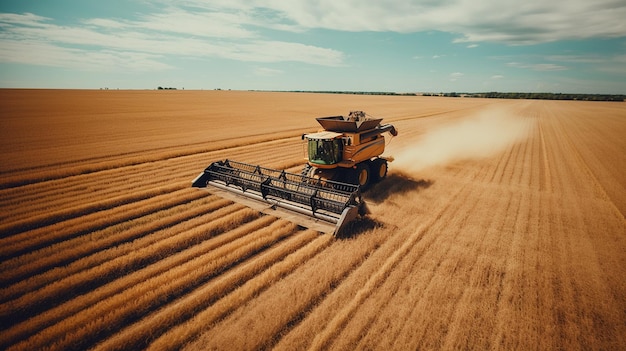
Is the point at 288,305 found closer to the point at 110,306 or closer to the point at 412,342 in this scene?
the point at 412,342

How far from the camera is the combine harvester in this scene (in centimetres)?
671

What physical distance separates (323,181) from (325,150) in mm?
1036

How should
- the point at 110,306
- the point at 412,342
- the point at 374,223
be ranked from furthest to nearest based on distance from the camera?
1. the point at 374,223
2. the point at 110,306
3. the point at 412,342

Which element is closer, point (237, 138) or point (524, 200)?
point (524, 200)

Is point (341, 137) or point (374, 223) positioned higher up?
point (341, 137)

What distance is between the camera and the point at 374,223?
7.01m

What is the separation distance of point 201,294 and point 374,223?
4.23 m

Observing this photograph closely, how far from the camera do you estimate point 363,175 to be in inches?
379

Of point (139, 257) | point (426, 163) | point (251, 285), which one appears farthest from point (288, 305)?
point (426, 163)

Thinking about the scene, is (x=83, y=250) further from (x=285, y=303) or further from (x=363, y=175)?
(x=363, y=175)

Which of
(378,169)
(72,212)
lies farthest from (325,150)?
(72,212)

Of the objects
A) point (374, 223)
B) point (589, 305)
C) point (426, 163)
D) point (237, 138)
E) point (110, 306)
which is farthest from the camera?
point (237, 138)

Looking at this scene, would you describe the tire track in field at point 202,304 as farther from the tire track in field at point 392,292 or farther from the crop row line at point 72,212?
the crop row line at point 72,212

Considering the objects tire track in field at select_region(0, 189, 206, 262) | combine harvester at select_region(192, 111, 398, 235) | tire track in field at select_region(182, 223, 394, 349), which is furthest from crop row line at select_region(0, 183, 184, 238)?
tire track in field at select_region(182, 223, 394, 349)
